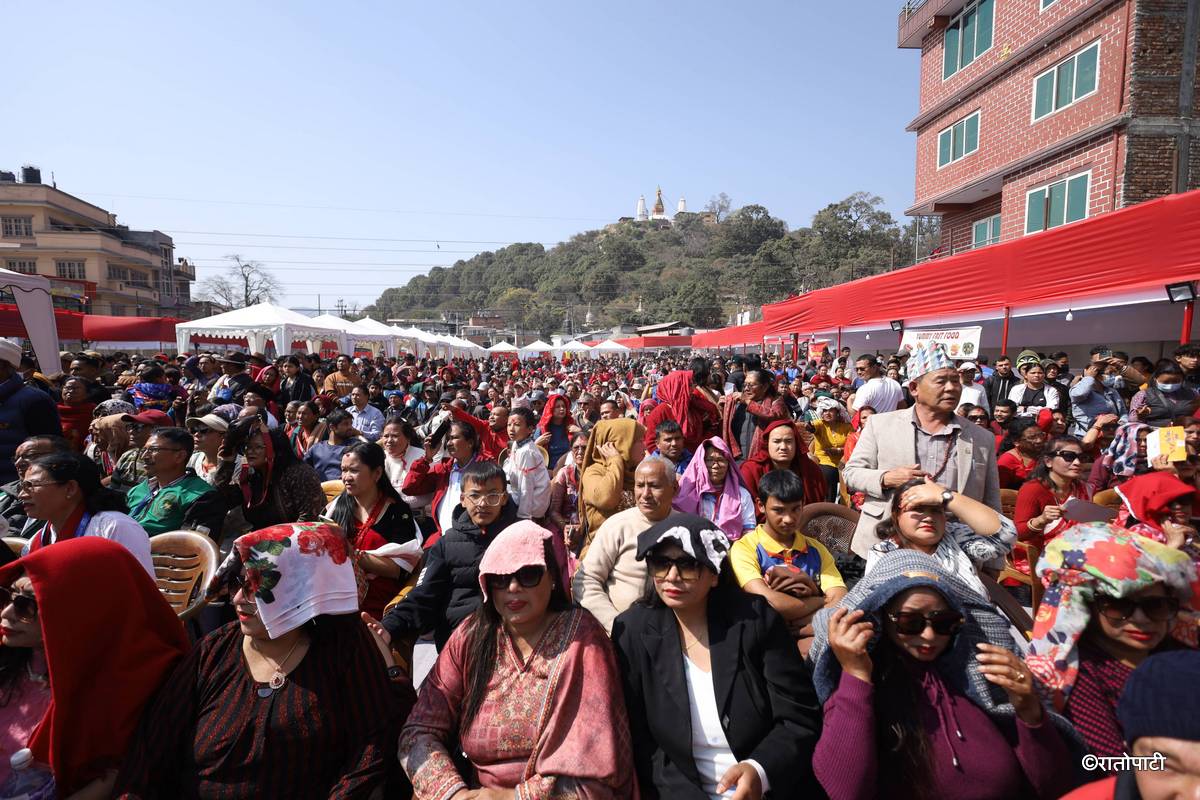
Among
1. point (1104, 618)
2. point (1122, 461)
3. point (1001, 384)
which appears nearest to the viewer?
point (1104, 618)

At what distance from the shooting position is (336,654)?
204 centimetres

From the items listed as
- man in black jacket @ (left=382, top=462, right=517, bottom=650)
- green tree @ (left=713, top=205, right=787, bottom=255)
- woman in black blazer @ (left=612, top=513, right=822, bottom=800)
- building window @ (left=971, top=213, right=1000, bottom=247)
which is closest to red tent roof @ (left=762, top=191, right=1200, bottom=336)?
building window @ (left=971, top=213, right=1000, bottom=247)

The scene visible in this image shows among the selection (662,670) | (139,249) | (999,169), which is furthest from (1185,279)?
(139,249)

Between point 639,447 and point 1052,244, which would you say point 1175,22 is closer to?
point 1052,244

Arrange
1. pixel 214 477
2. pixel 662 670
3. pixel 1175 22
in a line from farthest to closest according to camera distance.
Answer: pixel 1175 22
pixel 214 477
pixel 662 670

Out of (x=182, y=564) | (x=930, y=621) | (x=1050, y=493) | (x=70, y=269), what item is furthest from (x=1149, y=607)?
(x=70, y=269)

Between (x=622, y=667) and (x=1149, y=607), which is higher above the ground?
(x=1149, y=607)

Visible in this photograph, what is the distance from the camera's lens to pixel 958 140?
18.5m

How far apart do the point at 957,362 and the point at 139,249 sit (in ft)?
180

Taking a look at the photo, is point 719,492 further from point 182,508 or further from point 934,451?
point 182,508

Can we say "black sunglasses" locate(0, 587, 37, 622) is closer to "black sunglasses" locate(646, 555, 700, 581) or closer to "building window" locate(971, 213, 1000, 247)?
"black sunglasses" locate(646, 555, 700, 581)

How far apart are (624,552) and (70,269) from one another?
5167 cm

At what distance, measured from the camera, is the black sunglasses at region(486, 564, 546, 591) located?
6.74 feet

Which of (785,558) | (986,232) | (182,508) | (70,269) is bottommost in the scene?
(785,558)
